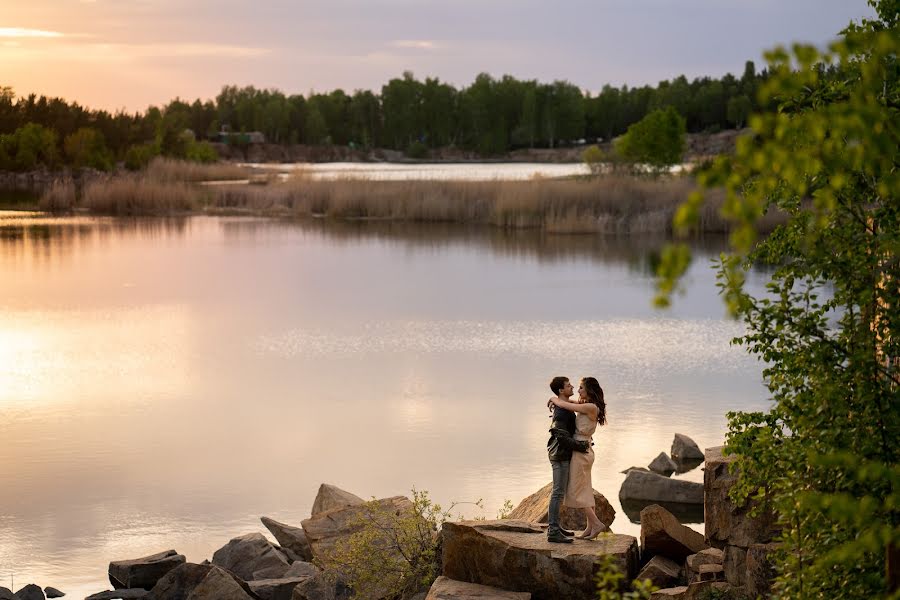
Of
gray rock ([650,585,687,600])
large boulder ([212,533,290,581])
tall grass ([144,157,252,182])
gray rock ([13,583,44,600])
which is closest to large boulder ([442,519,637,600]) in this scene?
gray rock ([650,585,687,600])

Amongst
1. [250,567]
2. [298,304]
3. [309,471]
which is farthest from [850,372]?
[298,304]

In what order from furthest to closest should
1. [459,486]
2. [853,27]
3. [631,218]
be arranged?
[631,218], [459,486], [853,27]

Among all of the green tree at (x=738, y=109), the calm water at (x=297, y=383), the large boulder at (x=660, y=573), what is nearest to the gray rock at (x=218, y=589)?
the calm water at (x=297, y=383)

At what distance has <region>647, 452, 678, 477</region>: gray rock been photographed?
14.5 metres

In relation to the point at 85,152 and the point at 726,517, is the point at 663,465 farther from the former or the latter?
the point at 85,152

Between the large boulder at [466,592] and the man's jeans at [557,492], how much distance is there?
2.29 ft

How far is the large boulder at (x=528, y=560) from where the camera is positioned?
868cm

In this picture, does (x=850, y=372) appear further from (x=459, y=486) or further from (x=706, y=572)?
(x=459, y=486)

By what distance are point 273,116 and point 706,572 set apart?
162 meters

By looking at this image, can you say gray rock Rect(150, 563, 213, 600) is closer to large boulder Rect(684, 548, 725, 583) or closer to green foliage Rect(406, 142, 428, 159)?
large boulder Rect(684, 548, 725, 583)

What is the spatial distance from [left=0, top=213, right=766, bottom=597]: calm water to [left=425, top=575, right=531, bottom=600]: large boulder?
3.68 metres

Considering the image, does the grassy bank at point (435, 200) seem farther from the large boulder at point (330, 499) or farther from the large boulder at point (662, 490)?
the large boulder at point (330, 499)

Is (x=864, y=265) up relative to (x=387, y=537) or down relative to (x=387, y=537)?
up

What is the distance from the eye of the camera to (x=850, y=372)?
6531mm
